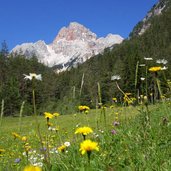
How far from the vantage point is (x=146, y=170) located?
2.73m

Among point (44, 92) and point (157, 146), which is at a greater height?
point (44, 92)

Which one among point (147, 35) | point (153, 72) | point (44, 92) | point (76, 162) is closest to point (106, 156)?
point (76, 162)

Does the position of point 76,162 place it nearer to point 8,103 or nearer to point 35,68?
point 8,103

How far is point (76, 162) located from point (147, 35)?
160m

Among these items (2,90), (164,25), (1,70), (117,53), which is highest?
(164,25)

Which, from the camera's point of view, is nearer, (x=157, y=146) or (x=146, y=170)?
(x=146, y=170)

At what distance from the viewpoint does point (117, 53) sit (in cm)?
15088

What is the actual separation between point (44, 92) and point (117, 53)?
69.7m

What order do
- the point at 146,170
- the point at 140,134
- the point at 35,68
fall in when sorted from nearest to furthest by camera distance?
the point at 146,170 → the point at 140,134 → the point at 35,68

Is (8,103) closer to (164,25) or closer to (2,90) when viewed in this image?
(2,90)

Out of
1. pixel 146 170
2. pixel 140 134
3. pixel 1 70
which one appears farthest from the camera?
pixel 1 70

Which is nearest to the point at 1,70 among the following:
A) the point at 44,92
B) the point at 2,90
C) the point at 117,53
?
the point at 44,92

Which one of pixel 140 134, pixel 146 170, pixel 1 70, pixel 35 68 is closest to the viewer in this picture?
pixel 146 170

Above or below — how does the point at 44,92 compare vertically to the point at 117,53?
below
